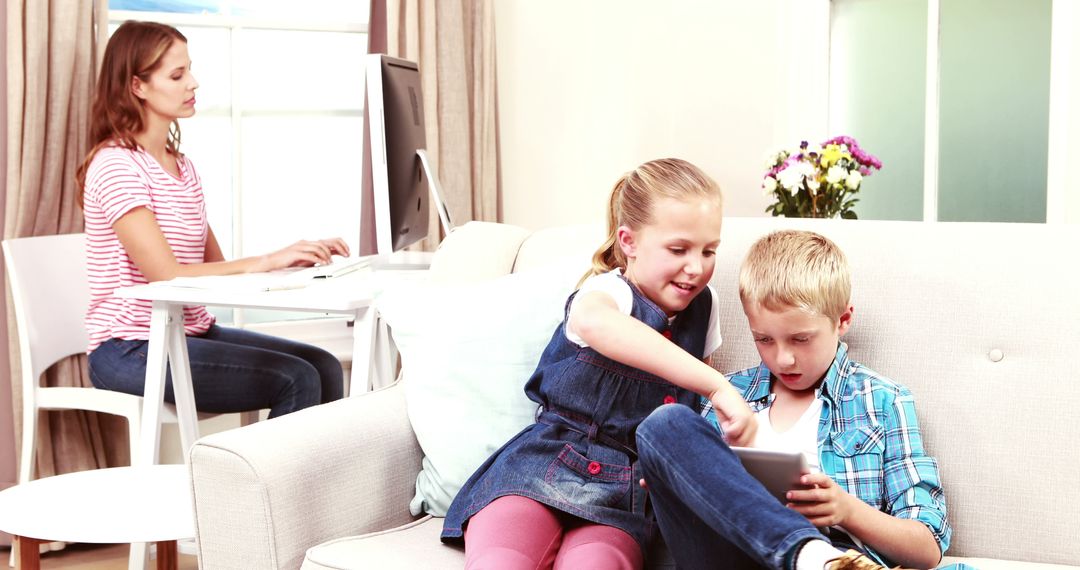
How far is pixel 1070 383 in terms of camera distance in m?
1.58

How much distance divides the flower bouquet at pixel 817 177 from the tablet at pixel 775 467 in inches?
56.6

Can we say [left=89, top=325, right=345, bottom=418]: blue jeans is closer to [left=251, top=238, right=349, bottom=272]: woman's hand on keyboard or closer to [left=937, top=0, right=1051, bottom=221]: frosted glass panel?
[left=251, top=238, right=349, bottom=272]: woman's hand on keyboard

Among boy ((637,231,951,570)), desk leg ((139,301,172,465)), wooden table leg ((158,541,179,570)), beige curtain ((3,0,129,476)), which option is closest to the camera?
boy ((637,231,951,570))

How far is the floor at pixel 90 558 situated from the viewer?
2834mm

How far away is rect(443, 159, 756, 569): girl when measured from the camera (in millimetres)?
1469

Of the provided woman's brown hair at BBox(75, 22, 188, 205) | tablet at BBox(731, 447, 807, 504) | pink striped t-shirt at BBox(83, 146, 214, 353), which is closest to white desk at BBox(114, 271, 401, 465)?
pink striped t-shirt at BBox(83, 146, 214, 353)

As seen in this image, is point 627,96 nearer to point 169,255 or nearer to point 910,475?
point 169,255

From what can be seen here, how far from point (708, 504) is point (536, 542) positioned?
0.31m

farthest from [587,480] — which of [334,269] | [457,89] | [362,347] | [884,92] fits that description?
[457,89]

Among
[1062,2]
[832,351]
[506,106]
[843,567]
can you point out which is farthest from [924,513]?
[506,106]

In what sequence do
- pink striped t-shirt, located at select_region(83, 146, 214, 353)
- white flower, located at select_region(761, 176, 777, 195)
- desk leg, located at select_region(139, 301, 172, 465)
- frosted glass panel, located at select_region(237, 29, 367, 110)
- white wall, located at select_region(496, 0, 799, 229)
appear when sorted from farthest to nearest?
1. frosted glass panel, located at select_region(237, 29, 367, 110)
2. white wall, located at select_region(496, 0, 799, 229)
3. white flower, located at select_region(761, 176, 777, 195)
4. pink striped t-shirt, located at select_region(83, 146, 214, 353)
5. desk leg, located at select_region(139, 301, 172, 465)

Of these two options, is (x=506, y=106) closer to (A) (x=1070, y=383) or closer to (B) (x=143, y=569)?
(B) (x=143, y=569)

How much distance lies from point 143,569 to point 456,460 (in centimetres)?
97

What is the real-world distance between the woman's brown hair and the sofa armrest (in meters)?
1.31
